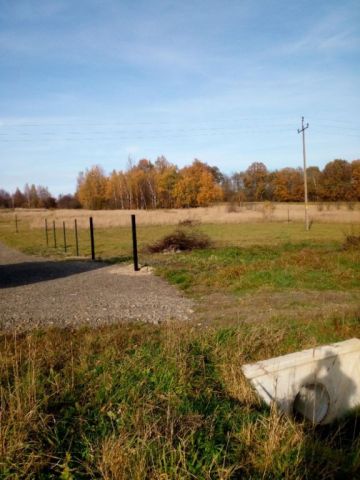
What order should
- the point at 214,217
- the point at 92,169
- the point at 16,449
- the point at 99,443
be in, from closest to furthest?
1. the point at 16,449
2. the point at 99,443
3. the point at 214,217
4. the point at 92,169

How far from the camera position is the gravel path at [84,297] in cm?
591

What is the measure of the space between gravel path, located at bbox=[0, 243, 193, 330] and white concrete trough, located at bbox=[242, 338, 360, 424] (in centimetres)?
265

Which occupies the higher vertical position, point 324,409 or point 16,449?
point 16,449

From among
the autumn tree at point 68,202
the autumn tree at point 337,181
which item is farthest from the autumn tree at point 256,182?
the autumn tree at point 68,202

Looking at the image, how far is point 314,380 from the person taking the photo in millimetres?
3555

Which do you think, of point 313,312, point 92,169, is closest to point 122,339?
point 313,312

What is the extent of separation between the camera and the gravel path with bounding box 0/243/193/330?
5914mm

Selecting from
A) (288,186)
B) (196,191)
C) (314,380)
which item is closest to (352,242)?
(314,380)

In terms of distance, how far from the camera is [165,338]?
455 centimetres

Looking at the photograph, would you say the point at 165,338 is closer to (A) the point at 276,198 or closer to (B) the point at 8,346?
(B) the point at 8,346

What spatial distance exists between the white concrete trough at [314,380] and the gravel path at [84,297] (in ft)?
8.69

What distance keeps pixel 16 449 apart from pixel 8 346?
1.95 m

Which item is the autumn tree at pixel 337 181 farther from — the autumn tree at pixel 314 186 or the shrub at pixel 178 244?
the shrub at pixel 178 244

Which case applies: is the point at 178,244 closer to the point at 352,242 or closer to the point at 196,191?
the point at 352,242
